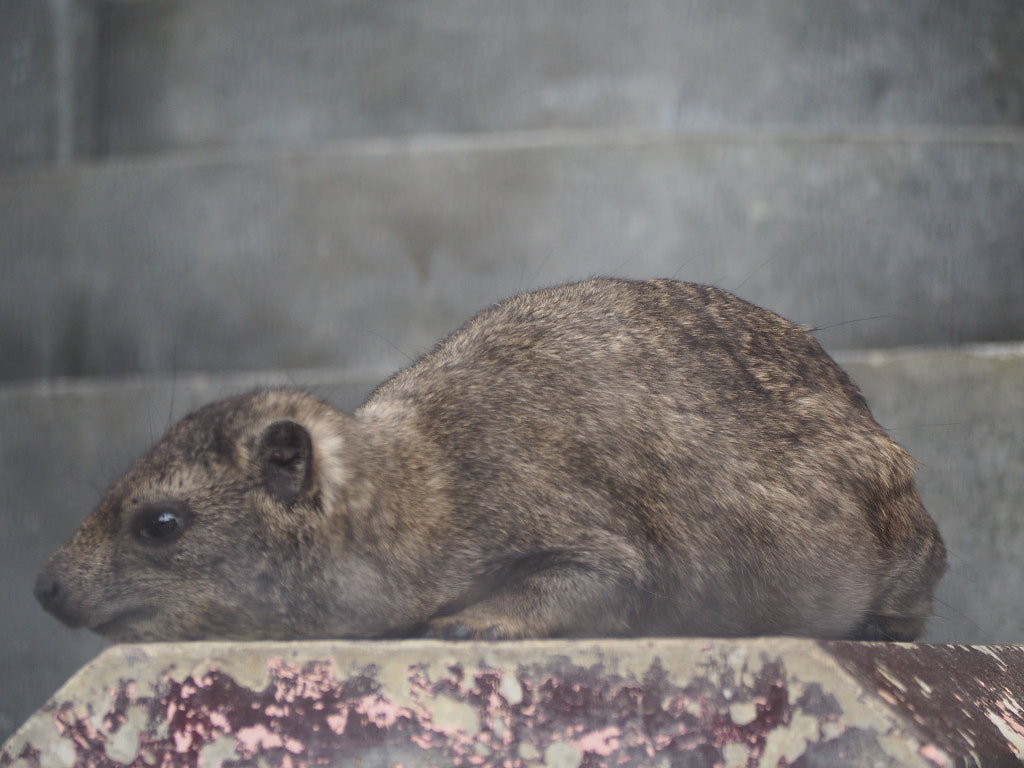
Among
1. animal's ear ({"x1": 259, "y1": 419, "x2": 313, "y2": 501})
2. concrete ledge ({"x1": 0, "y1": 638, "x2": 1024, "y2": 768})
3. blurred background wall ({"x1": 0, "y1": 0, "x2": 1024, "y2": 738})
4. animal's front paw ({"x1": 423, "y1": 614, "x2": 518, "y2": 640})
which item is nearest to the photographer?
concrete ledge ({"x1": 0, "y1": 638, "x2": 1024, "y2": 768})

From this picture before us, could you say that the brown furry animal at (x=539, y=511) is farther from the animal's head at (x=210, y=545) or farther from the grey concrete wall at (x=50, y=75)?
the grey concrete wall at (x=50, y=75)

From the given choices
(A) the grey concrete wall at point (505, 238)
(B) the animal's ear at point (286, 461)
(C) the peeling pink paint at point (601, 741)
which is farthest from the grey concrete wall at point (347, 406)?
(C) the peeling pink paint at point (601, 741)

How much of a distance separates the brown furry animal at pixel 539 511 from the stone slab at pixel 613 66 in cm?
347

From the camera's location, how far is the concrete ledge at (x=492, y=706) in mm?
2508

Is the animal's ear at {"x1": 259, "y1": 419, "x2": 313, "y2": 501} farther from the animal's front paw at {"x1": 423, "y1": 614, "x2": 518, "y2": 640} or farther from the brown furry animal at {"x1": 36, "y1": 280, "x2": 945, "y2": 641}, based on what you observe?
the animal's front paw at {"x1": 423, "y1": 614, "x2": 518, "y2": 640}

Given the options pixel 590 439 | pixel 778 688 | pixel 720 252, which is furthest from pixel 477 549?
pixel 720 252

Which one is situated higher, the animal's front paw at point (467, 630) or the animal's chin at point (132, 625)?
the animal's front paw at point (467, 630)

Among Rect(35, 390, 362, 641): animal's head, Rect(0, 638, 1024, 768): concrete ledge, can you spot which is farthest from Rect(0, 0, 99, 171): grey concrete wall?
Rect(0, 638, 1024, 768): concrete ledge

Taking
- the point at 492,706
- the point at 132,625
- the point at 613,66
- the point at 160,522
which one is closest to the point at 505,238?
the point at 613,66

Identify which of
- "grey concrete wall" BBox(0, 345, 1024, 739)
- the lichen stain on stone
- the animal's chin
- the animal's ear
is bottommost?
"grey concrete wall" BBox(0, 345, 1024, 739)

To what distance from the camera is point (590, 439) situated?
3.48 meters

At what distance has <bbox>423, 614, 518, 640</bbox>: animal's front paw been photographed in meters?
3.15

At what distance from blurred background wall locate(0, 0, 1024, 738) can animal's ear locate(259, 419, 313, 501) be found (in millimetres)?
3089

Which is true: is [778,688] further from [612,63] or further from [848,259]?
[612,63]
